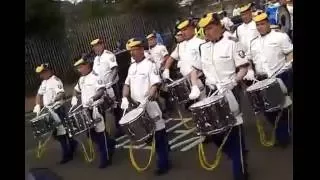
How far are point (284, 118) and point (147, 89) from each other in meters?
0.86

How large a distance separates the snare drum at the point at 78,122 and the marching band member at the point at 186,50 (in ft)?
2.14

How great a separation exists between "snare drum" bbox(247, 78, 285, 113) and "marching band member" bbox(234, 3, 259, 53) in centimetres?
23

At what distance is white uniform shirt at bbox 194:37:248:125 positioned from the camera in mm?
3539

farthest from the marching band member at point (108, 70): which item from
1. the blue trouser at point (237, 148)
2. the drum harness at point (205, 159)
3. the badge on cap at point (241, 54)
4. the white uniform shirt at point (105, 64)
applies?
the badge on cap at point (241, 54)

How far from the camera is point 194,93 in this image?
11.9 ft

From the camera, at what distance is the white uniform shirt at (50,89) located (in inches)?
161

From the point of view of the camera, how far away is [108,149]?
4.00 metres

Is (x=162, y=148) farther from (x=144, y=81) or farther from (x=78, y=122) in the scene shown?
(x=78, y=122)

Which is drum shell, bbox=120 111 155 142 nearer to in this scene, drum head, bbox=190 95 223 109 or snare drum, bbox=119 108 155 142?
snare drum, bbox=119 108 155 142

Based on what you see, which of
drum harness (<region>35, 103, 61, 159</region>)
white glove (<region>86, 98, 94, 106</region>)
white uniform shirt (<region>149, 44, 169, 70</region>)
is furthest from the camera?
drum harness (<region>35, 103, 61, 159</region>)

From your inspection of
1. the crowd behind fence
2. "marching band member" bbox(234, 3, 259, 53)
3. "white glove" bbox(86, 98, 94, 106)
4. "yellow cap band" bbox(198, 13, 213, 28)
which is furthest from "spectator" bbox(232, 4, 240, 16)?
"white glove" bbox(86, 98, 94, 106)

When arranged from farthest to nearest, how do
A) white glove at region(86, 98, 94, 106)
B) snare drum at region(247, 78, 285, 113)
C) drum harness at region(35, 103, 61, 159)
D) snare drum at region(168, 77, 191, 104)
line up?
drum harness at region(35, 103, 61, 159) < white glove at region(86, 98, 94, 106) < snare drum at region(168, 77, 191, 104) < snare drum at region(247, 78, 285, 113)

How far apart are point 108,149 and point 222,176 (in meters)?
0.80
